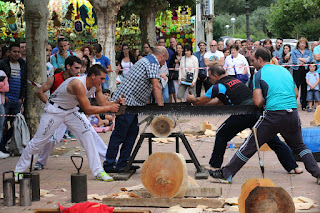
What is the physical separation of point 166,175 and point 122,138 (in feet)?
6.77

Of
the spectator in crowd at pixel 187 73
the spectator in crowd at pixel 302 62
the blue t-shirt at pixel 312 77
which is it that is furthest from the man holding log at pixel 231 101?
the spectator in crowd at pixel 302 62

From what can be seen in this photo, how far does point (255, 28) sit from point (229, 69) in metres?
61.5

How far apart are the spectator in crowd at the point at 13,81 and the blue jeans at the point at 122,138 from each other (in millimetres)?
2815

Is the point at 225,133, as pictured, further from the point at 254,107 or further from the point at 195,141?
the point at 195,141

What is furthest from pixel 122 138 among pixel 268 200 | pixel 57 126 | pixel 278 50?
pixel 278 50

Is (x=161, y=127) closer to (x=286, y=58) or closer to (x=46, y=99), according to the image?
(x=46, y=99)

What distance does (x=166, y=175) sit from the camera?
22.0 feet

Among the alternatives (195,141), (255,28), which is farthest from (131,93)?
(255,28)

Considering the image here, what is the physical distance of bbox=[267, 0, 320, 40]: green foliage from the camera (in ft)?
167

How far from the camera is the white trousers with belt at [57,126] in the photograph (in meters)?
8.13

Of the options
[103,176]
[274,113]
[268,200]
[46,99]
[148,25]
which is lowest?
[103,176]

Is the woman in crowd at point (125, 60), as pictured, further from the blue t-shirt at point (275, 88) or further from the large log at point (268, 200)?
the large log at point (268, 200)

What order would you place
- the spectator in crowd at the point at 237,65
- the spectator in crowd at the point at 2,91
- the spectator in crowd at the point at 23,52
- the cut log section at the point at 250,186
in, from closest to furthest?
1. the cut log section at the point at 250,186
2. the spectator in crowd at the point at 2,91
3. the spectator in crowd at the point at 23,52
4. the spectator in crowd at the point at 237,65

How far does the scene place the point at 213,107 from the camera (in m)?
7.50
